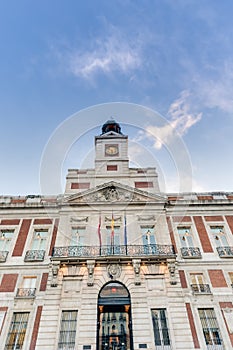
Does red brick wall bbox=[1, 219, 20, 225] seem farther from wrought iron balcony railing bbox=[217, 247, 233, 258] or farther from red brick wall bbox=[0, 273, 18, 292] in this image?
wrought iron balcony railing bbox=[217, 247, 233, 258]

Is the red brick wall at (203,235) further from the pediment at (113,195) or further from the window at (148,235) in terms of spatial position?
the window at (148,235)

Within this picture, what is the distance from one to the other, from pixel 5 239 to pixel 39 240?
7.70ft

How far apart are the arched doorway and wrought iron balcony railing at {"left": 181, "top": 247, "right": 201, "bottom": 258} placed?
4.44 meters

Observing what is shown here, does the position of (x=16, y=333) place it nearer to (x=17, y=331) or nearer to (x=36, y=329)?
(x=17, y=331)

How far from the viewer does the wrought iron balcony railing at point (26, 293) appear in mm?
14000

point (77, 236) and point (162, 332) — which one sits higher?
point (77, 236)

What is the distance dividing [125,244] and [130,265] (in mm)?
1358

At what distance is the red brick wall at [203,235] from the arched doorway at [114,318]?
6039mm

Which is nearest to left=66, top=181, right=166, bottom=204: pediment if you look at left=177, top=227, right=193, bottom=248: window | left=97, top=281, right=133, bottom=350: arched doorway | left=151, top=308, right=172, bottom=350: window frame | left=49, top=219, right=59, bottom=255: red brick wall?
left=49, top=219, right=59, bottom=255: red brick wall

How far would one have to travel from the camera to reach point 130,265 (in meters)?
15.0

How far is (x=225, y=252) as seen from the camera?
16.1 meters

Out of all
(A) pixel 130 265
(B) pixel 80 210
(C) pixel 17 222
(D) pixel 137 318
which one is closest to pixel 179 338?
(D) pixel 137 318

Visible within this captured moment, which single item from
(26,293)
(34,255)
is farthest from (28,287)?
(34,255)

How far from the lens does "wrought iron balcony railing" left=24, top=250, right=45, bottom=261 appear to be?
15.5 meters
